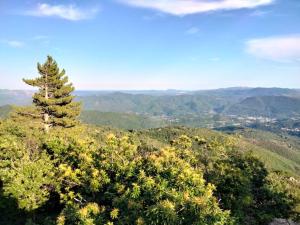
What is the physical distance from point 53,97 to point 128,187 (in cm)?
3983

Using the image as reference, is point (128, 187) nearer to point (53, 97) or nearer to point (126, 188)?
point (126, 188)

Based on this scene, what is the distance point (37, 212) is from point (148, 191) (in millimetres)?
15999

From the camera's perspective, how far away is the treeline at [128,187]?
1525cm

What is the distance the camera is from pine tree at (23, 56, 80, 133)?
173ft

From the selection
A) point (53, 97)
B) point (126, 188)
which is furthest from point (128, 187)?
point (53, 97)

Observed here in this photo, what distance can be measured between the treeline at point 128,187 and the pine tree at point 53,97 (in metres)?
9.89

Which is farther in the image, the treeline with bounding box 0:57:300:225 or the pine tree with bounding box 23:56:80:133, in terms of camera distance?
the pine tree with bounding box 23:56:80:133

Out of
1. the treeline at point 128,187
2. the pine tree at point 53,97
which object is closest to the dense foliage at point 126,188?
the treeline at point 128,187

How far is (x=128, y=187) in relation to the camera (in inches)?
747

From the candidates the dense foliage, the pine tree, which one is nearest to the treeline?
the dense foliage

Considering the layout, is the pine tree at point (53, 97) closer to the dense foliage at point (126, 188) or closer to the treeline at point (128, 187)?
the treeline at point (128, 187)

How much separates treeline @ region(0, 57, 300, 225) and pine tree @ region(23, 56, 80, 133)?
9895 millimetres

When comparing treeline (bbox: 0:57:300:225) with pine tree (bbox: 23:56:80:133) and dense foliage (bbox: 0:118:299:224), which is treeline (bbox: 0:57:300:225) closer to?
dense foliage (bbox: 0:118:299:224)

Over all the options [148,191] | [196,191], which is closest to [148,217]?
[148,191]
